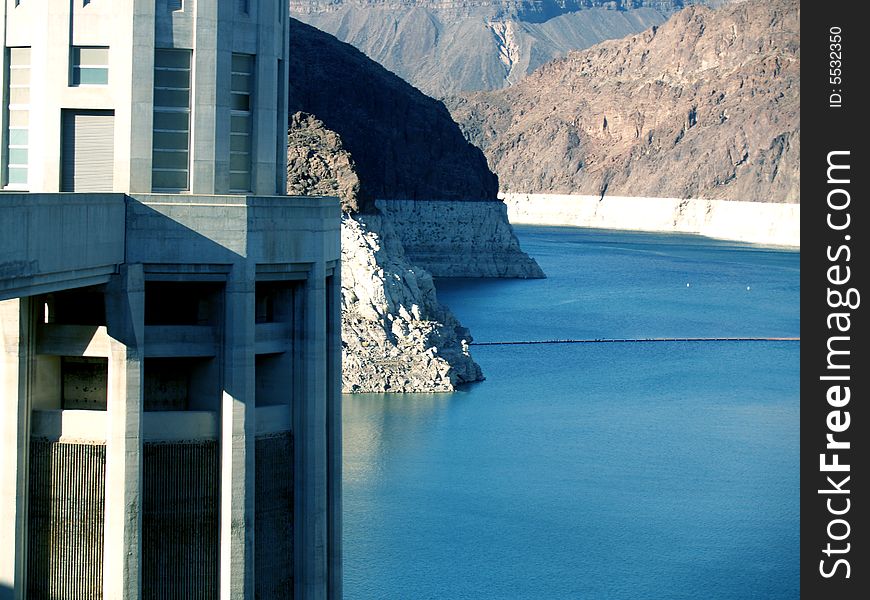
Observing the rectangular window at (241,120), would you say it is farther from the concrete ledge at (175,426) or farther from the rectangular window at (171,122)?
the concrete ledge at (175,426)

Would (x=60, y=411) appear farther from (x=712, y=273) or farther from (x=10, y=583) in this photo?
(x=712, y=273)

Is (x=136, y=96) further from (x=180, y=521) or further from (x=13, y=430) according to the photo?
(x=180, y=521)

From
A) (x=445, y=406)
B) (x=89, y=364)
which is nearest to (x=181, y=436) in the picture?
(x=89, y=364)

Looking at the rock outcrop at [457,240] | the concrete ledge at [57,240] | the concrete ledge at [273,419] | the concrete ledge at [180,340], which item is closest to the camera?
the concrete ledge at [57,240]

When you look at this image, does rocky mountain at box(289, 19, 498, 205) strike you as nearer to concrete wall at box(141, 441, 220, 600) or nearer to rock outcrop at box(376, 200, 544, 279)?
rock outcrop at box(376, 200, 544, 279)

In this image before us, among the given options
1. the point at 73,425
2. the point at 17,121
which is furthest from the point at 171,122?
the point at 73,425

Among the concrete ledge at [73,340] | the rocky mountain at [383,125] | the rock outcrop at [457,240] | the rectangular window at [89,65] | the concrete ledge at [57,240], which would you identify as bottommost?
the concrete ledge at [73,340]

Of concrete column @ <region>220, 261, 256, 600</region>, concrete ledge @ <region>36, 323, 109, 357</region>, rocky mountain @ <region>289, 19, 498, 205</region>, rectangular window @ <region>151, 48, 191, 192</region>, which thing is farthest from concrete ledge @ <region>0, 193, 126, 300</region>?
rocky mountain @ <region>289, 19, 498, 205</region>

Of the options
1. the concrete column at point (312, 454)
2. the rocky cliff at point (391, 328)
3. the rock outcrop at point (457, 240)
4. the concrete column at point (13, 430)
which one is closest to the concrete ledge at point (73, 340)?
the concrete column at point (13, 430)
